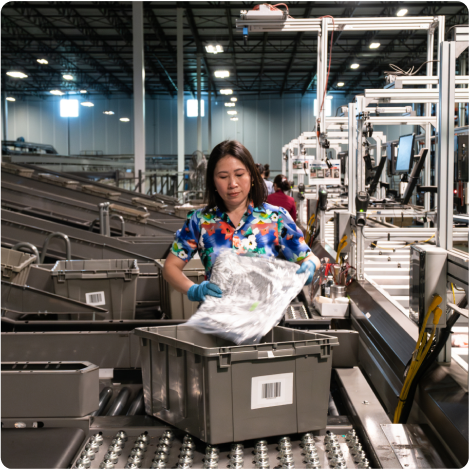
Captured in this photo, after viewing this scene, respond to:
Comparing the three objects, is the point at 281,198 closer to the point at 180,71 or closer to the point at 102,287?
the point at 102,287

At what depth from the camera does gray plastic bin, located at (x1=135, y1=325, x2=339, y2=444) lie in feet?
4.00

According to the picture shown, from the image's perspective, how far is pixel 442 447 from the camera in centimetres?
151

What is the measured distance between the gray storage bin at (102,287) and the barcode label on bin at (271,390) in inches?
80.0

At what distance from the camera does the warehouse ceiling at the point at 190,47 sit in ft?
46.8

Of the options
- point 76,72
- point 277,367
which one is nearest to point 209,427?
point 277,367

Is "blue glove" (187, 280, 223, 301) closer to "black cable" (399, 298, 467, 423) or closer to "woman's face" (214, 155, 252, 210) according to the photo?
"woman's face" (214, 155, 252, 210)

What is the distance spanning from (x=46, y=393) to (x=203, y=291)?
0.57m

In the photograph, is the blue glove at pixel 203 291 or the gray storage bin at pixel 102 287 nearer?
the blue glove at pixel 203 291

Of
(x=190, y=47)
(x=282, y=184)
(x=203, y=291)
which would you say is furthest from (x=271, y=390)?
(x=190, y=47)

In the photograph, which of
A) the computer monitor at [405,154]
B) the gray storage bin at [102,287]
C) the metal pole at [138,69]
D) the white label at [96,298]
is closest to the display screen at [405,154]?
the computer monitor at [405,154]

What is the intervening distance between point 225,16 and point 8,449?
49.8ft

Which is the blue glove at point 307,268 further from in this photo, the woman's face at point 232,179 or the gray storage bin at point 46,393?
the gray storage bin at point 46,393

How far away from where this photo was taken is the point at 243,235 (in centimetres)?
178

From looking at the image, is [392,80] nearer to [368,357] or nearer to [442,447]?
[368,357]
